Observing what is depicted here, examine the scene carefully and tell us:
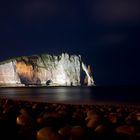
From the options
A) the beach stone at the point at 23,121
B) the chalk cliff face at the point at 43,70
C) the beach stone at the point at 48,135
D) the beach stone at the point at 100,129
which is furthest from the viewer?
the chalk cliff face at the point at 43,70

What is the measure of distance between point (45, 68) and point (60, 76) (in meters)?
6.55

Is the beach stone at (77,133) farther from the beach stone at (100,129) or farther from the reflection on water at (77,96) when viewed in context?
the reflection on water at (77,96)

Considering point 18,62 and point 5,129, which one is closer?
point 5,129

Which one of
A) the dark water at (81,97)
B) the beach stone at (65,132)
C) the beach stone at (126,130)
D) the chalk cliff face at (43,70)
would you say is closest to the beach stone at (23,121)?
the beach stone at (65,132)

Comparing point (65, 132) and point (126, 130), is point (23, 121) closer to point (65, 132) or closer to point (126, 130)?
point (65, 132)

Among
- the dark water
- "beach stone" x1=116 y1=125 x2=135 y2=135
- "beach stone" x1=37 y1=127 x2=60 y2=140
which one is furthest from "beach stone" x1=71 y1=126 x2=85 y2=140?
the dark water

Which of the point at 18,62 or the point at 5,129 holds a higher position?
the point at 18,62

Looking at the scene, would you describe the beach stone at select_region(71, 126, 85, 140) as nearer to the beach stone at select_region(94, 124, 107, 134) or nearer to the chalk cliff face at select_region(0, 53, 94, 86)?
the beach stone at select_region(94, 124, 107, 134)

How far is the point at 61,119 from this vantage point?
20.2 ft

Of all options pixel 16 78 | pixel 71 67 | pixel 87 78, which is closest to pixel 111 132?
pixel 16 78

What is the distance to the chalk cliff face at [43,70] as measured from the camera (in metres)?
109

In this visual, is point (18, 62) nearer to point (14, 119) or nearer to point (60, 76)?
point (60, 76)

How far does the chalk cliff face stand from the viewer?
358 feet

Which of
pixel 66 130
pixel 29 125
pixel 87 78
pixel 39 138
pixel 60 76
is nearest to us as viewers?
pixel 39 138
